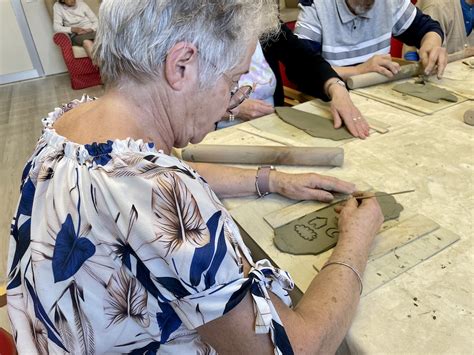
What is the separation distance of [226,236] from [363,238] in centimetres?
32

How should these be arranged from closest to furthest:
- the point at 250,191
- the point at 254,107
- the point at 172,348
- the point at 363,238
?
the point at 172,348, the point at 363,238, the point at 250,191, the point at 254,107

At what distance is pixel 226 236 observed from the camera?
54cm

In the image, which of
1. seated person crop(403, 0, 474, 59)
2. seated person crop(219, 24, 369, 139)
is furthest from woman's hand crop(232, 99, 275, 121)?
seated person crop(403, 0, 474, 59)

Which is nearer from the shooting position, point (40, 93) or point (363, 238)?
point (363, 238)

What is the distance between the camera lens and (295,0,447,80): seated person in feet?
6.04

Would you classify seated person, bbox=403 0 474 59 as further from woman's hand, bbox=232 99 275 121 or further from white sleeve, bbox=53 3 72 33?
white sleeve, bbox=53 3 72 33

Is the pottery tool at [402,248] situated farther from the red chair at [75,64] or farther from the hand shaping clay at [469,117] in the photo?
the red chair at [75,64]

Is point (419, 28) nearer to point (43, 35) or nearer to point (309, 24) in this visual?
point (309, 24)

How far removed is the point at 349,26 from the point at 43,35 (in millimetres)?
4923

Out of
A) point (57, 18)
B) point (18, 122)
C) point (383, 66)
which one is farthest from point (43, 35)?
point (383, 66)

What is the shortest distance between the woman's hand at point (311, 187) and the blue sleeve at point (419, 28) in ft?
4.76

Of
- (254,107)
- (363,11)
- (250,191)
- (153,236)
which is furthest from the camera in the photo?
(363,11)

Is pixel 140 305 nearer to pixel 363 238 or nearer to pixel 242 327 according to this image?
pixel 242 327

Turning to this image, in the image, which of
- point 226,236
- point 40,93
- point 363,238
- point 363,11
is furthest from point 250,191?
point 40,93
